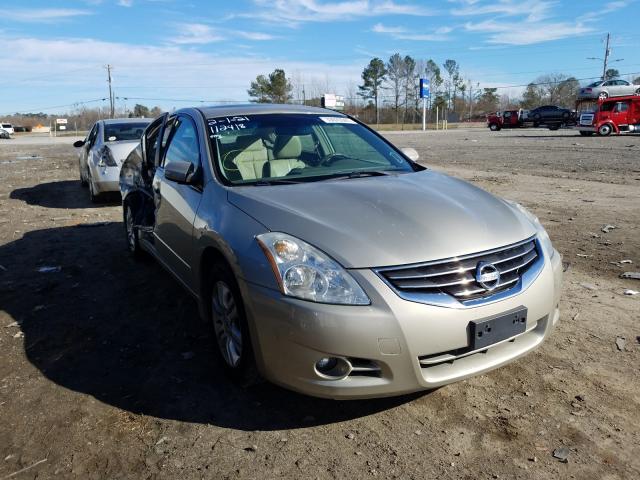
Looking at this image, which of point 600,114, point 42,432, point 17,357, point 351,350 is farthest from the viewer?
point 600,114

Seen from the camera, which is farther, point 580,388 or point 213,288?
point 213,288

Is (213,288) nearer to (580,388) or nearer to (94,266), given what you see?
(580,388)

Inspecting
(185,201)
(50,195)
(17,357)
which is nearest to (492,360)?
(185,201)

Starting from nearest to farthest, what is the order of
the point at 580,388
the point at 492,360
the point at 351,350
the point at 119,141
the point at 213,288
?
the point at 351,350, the point at 492,360, the point at 580,388, the point at 213,288, the point at 119,141

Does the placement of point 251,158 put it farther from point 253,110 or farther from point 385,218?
point 385,218

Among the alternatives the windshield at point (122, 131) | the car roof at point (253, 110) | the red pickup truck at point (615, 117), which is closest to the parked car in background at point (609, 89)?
the red pickup truck at point (615, 117)

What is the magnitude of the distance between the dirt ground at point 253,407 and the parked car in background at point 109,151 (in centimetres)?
430

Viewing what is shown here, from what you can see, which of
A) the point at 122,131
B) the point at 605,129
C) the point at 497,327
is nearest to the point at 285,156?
the point at 497,327

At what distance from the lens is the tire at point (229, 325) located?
2842mm

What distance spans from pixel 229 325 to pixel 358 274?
3.38ft

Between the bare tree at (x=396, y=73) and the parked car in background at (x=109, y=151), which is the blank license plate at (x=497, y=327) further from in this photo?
the bare tree at (x=396, y=73)

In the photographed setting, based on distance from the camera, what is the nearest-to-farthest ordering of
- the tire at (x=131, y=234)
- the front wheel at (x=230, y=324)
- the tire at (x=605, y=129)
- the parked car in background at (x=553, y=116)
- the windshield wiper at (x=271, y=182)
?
the front wheel at (x=230, y=324) < the windshield wiper at (x=271, y=182) < the tire at (x=131, y=234) < the tire at (x=605, y=129) < the parked car in background at (x=553, y=116)

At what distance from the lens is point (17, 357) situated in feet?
12.0

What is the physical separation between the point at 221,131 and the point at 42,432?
88.1 inches
